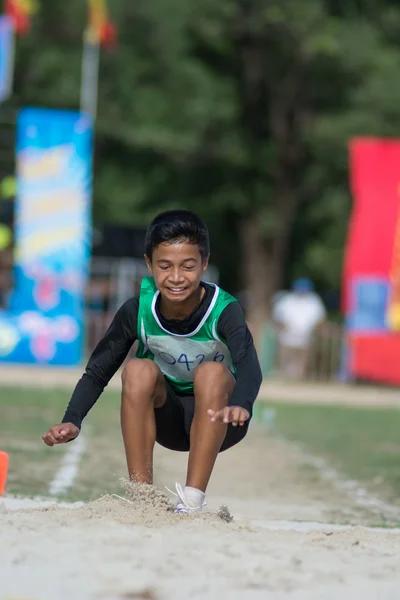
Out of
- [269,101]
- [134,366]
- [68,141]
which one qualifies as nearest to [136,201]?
[269,101]

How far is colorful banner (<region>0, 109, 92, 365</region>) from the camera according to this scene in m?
20.8

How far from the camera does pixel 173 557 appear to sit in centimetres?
400

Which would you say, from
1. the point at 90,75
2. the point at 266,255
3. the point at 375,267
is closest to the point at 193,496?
the point at 375,267

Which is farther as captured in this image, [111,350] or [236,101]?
[236,101]

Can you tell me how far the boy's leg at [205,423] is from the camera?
5.00 metres

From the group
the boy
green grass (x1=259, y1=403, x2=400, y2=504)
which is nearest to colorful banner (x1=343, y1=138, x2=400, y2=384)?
green grass (x1=259, y1=403, x2=400, y2=504)

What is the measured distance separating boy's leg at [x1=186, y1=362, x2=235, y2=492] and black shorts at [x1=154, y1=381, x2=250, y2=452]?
1.02 feet

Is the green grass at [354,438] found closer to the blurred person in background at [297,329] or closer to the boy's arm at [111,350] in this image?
the boy's arm at [111,350]

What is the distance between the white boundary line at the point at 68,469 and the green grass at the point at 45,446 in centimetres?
5

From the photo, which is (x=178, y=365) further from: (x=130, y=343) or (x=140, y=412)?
(x=140, y=412)

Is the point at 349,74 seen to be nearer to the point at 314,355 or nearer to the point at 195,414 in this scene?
the point at 314,355

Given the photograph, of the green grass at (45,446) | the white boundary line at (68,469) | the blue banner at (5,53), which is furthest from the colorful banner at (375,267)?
the white boundary line at (68,469)

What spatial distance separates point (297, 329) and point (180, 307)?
16.3 meters

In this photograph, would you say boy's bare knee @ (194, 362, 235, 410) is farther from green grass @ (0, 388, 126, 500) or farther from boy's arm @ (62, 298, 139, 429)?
green grass @ (0, 388, 126, 500)
